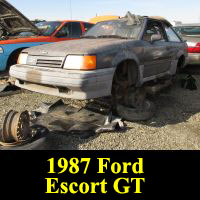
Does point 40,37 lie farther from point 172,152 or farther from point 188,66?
point 172,152

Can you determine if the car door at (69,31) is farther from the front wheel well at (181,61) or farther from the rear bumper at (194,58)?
the rear bumper at (194,58)

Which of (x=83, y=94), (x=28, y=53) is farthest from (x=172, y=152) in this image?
(x=28, y=53)

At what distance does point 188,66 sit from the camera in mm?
6699

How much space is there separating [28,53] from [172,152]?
247cm

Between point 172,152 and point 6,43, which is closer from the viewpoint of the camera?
point 172,152

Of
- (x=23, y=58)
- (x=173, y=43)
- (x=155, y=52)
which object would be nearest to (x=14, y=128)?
(x=23, y=58)

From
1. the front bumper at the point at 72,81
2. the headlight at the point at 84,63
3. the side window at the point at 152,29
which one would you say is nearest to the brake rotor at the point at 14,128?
the front bumper at the point at 72,81

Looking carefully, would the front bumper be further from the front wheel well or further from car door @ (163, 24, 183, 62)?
the front wheel well

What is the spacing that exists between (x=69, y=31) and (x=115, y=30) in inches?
98.3

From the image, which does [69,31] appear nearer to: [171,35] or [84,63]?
[171,35]

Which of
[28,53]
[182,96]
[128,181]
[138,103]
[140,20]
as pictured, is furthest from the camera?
[182,96]

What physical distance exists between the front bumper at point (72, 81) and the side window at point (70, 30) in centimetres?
311

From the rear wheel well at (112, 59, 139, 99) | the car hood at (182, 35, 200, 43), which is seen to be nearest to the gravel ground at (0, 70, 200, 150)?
the rear wheel well at (112, 59, 139, 99)

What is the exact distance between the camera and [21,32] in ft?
21.1
